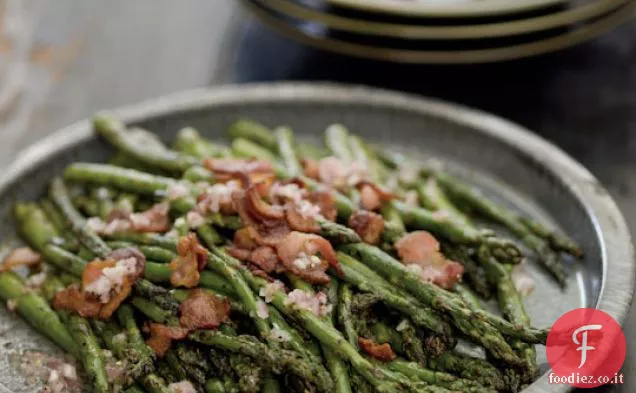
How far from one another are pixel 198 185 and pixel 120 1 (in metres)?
2.98

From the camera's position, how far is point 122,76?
17.2 ft

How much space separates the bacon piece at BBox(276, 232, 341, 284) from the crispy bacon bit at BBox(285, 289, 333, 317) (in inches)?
2.7

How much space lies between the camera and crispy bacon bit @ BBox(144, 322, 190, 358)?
9.82 ft

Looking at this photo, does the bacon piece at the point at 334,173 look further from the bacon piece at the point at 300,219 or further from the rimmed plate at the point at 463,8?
the rimmed plate at the point at 463,8

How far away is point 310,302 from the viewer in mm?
2967

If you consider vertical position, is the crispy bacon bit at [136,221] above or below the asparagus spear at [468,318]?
below

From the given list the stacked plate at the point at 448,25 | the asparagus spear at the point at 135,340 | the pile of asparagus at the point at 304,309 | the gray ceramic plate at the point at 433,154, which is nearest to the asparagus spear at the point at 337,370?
the pile of asparagus at the point at 304,309

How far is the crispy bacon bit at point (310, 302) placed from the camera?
116 inches

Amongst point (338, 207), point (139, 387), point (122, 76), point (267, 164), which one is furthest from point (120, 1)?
point (139, 387)

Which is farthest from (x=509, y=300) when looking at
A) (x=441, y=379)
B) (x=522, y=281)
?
(x=441, y=379)

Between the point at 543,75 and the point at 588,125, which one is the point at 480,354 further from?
the point at 543,75

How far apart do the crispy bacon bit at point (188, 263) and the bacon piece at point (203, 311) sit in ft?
0.20

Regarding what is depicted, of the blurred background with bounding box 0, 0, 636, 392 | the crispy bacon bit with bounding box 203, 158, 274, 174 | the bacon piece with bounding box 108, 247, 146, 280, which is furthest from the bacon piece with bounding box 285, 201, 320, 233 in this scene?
the blurred background with bounding box 0, 0, 636, 392

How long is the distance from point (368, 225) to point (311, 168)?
1.84ft
